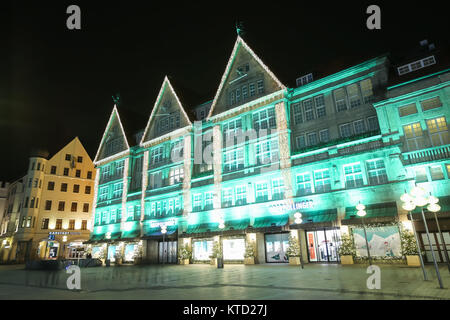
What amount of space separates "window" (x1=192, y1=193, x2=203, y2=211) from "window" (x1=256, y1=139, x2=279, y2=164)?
28.6 ft

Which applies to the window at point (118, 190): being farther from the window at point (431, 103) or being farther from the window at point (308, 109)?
the window at point (431, 103)

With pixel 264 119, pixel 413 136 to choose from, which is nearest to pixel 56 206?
pixel 264 119

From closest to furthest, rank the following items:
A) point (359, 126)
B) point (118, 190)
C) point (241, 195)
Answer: point (359, 126) → point (241, 195) → point (118, 190)

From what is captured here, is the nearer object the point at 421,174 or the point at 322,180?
the point at 421,174

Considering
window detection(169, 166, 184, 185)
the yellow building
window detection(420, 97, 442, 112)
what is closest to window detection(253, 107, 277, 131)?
window detection(169, 166, 184, 185)

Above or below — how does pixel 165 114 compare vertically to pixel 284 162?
above

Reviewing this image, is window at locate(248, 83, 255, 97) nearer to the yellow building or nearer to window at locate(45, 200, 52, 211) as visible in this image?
the yellow building

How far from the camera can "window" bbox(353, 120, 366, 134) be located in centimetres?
2670

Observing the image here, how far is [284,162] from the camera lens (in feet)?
94.0

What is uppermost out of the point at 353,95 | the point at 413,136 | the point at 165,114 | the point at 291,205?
the point at 165,114

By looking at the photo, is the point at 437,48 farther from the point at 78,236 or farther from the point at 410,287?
the point at 78,236

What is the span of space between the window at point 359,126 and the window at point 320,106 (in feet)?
10.3

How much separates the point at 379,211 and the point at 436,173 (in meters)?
4.87

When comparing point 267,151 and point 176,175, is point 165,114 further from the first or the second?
point 267,151
